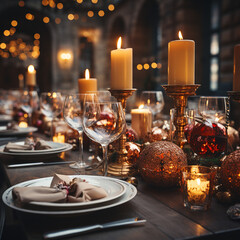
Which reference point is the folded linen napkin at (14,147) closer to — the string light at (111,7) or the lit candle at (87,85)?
the lit candle at (87,85)

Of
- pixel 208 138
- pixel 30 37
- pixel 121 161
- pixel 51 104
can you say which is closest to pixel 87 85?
pixel 51 104

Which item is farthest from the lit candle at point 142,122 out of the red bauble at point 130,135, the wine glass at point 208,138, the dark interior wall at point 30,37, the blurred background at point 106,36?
the dark interior wall at point 30,37

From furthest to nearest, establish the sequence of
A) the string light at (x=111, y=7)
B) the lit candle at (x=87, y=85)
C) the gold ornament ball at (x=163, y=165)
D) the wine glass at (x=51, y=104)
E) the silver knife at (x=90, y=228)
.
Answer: the string light at (x=111, y=7), the wine glass at (x=51, y=104), the lit candle at (x=87, y=85), the gold ornament ball at (x=163, y=165), the silver knife at (x=90, y=228)

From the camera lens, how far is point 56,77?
10.4 m

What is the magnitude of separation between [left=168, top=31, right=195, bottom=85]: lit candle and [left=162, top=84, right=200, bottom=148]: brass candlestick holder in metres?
0.03

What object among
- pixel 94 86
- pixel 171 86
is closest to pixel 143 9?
pixel 94 86

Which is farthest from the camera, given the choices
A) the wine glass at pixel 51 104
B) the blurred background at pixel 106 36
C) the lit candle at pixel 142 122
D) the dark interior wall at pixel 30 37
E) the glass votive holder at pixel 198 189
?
the dark interior wall at pixel 30 37

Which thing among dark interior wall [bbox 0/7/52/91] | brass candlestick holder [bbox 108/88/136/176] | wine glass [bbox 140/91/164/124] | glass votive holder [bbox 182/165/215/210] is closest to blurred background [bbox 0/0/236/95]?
dark interior wall [bbox 0/7/52/91]

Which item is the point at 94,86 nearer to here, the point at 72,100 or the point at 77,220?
the point at 72,100

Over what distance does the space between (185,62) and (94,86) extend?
583 millimetres

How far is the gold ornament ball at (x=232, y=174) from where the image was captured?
0.70 meters

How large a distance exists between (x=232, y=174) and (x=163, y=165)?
153 millimetres

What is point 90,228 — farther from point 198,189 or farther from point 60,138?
point 60,138

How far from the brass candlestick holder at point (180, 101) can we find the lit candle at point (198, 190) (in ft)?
1.05
